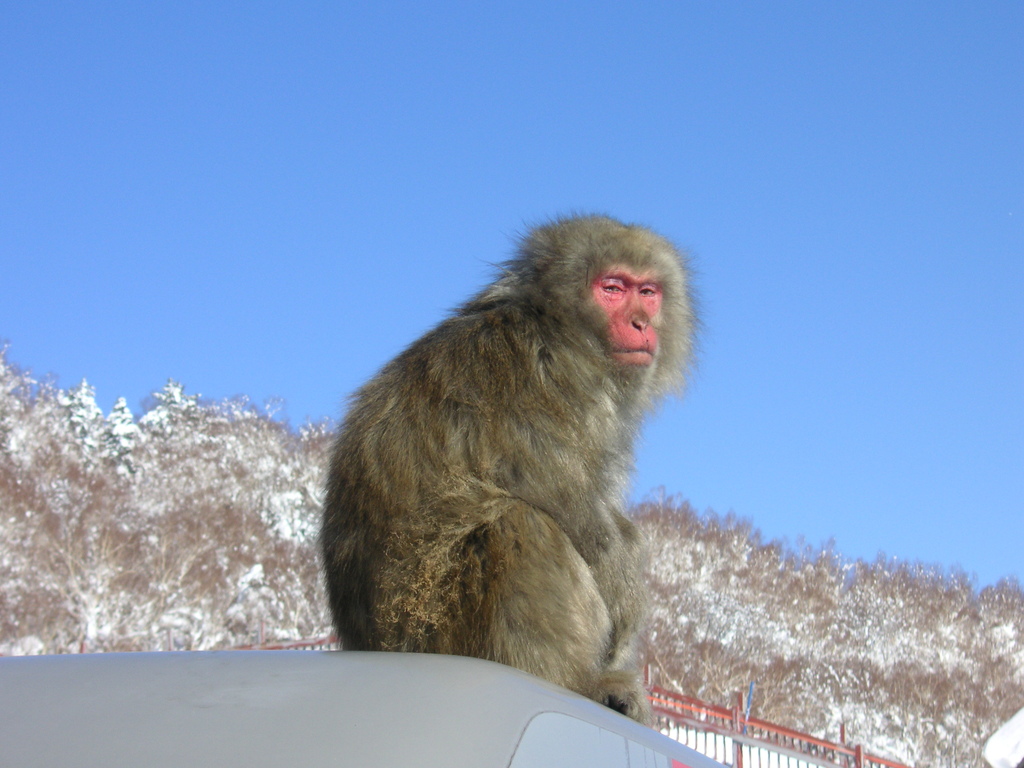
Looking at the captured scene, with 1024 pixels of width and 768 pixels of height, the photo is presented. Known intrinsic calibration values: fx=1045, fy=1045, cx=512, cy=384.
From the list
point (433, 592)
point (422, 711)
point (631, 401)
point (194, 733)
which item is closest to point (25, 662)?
point (194, 733)

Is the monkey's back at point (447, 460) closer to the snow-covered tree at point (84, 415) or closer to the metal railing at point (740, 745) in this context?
the metal railing at point (740, 745)

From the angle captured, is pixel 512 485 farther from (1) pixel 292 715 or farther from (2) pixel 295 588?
(2) pixel 295 588

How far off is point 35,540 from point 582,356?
30.7 m

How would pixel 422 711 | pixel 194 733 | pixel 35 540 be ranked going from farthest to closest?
pixel 35 540
pixel 422 711
pixel 194 733

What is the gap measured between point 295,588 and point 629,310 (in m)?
32.1

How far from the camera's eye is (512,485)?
3105 millimetres

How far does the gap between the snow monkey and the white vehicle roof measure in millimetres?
969

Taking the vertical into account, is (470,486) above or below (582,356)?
below

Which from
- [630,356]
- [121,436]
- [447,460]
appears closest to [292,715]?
[447,460]

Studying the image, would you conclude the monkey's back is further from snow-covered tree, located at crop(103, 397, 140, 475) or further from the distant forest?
snow-covered tree, located at crop(103, 397, 140, 475)

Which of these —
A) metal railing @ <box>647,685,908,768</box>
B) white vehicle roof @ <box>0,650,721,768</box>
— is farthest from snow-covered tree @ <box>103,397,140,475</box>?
white vehicle roof @ <box>0,650,721,768</box>

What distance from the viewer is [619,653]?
3.46m

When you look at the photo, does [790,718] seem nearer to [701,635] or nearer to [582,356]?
[701,635]

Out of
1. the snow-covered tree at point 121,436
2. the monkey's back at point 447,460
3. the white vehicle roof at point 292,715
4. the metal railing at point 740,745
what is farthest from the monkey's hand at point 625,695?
the snow-covered tree at point 121,436
